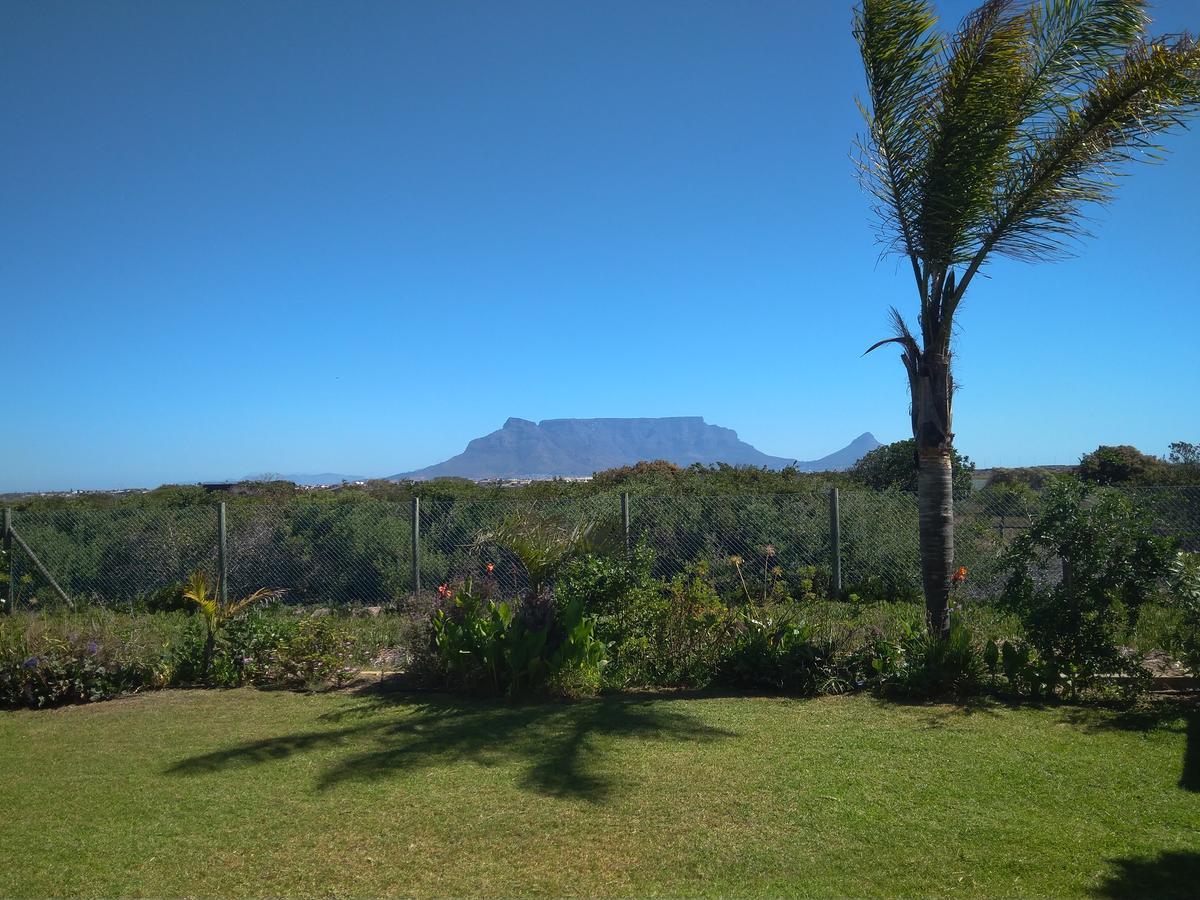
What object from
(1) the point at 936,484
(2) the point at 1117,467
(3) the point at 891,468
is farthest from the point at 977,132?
(2) the point at 1117,467

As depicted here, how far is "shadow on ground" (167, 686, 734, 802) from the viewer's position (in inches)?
217

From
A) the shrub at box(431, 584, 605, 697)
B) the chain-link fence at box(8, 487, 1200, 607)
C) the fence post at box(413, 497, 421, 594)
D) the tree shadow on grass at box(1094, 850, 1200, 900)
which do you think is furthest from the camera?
the fence post at box(413, 497, 421, 594)

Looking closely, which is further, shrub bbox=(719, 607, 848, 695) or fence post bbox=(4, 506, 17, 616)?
fence post bbox=(4, 506, 17, 616)

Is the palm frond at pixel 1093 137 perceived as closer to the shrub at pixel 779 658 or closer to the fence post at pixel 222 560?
the shrub at pixel 779 658

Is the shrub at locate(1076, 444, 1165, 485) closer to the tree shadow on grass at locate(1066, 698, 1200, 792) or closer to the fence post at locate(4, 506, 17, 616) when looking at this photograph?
the tree shadow on grass at locate(1066, 698, 1200, 792)

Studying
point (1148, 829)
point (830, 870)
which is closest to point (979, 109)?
point (1148, 829)

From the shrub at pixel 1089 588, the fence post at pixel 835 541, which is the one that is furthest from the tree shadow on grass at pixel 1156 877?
the fence post at pixel 835 541

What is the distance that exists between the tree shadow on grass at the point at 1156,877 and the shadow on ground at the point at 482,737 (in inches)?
102

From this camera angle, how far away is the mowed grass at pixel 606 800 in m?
4.06

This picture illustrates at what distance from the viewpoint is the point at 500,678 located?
7.54 m

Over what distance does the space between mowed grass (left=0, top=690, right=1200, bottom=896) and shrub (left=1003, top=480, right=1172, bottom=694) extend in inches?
21.4

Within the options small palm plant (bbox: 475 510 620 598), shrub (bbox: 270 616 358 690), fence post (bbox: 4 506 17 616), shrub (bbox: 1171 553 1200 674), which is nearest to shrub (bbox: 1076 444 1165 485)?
shrub (bbox: 1171 553 1200 674)

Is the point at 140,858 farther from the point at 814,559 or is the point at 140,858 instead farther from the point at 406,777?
the point at 814,559

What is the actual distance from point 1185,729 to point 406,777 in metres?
5.59
